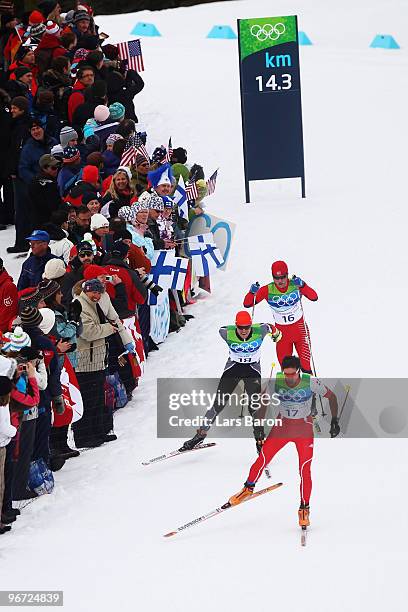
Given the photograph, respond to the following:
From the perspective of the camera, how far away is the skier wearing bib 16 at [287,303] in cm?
1275

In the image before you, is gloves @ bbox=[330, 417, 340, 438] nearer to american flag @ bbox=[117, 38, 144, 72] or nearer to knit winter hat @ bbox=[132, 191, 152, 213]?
knit winter hat @ bbox=[132, 191, 152, 213]

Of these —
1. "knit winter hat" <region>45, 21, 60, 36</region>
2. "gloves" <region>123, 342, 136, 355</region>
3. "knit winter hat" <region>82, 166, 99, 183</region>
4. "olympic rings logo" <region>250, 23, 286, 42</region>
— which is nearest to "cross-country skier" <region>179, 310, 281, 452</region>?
"gloves" <region>123, 342, 136, 355</region>

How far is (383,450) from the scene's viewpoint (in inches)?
462

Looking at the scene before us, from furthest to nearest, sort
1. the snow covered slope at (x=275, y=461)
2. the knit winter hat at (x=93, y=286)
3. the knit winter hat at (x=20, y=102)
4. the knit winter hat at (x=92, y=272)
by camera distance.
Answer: the knit winter hat at (x=20, y=102) < the knit winter hat at (x=92, y=272) < the knit winter hat at (x=93, y=286) < the snow covered slope at (x=275, y=461)

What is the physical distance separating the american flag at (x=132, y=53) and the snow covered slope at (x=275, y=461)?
1.66 m

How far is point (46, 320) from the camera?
11.4m

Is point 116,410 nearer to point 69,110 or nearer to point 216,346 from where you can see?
point 216,346

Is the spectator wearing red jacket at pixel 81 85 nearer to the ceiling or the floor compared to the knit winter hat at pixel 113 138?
nearer to the ceiling

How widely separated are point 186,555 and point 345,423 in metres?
2.98

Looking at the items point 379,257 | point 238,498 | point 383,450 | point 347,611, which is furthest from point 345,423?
point 379,257

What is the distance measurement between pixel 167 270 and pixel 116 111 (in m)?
3.57

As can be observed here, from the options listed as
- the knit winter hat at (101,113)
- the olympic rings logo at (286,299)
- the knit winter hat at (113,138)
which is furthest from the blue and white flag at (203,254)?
the olympic rings logo at (286,299)

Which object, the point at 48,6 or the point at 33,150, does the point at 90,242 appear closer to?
the point at 33,150

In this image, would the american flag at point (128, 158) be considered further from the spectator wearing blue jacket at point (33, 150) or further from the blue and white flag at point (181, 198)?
the spectator wearing blue jacket at point (33, 150)
